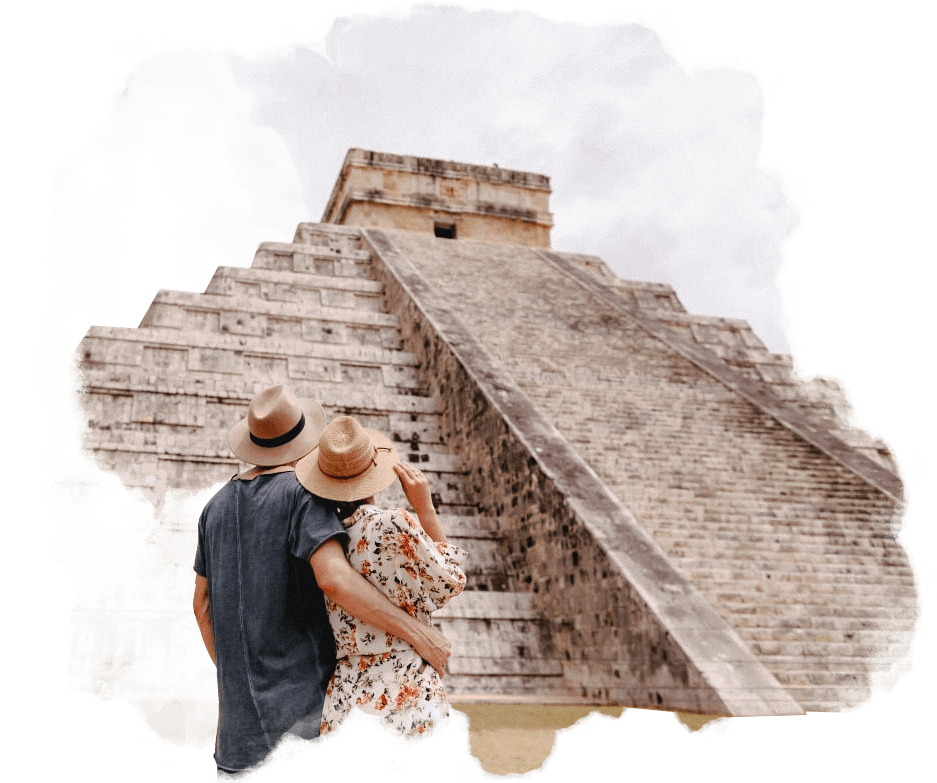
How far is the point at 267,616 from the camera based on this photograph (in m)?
2.05

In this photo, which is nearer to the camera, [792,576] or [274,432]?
[274,432]

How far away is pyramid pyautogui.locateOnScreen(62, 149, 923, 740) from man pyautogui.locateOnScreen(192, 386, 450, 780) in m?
2.14

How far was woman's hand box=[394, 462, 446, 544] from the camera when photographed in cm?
215

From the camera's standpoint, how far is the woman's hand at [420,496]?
2150mm

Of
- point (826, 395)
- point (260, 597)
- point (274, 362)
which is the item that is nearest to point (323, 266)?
point (274, 362)

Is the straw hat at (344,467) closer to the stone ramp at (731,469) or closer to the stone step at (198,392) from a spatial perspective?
the stone ramp at (731,469)

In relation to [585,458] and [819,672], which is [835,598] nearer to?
[819,672]

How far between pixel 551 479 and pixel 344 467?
10.5ft

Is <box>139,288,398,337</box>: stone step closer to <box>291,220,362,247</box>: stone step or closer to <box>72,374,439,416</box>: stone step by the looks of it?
<box>72,374,439,416</box>: stone step

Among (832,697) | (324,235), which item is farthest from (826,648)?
(324,235)

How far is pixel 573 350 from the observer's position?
8.02 meters

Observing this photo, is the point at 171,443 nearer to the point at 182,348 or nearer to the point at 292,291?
the point at 182,348

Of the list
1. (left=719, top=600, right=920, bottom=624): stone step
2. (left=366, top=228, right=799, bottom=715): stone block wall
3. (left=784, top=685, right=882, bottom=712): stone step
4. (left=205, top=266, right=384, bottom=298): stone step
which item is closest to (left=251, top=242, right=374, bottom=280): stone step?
(left=205, top=266, right=384, bottom=298): stone step

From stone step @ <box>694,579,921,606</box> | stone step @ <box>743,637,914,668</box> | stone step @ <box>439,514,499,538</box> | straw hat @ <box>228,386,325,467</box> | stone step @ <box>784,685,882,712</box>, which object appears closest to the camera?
straw hat @ <box>228,386,325,467</box>
